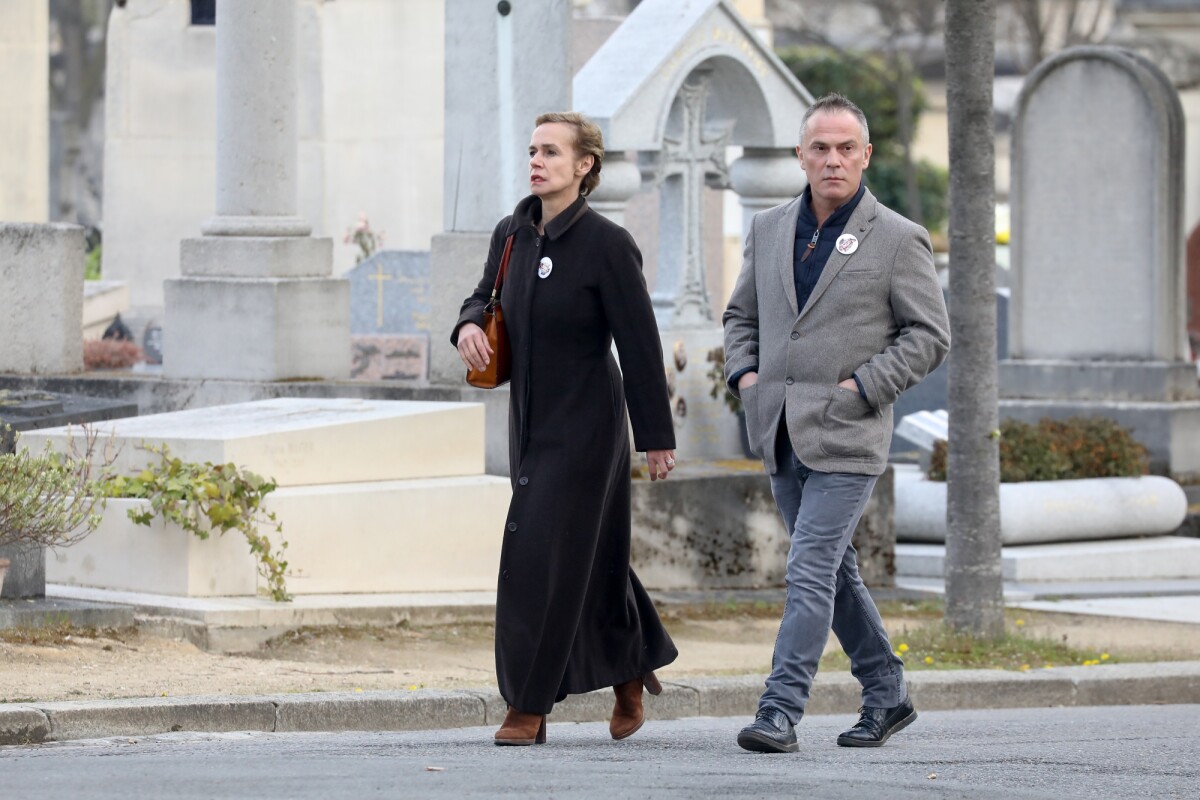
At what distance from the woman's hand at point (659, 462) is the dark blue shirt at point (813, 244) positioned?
567mm

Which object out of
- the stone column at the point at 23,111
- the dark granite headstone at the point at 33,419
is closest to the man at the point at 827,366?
the dark granite headstone at the point at 33,419

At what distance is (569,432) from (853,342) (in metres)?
0.84

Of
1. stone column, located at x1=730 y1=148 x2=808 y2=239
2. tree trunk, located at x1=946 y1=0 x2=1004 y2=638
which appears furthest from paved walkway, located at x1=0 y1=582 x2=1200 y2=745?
stone column, located at x1=730 y1=148 x2=808 y2=239

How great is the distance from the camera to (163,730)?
269 inches

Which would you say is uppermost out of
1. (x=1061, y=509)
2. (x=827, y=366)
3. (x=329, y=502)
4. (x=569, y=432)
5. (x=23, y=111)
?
(x=23, y=111)

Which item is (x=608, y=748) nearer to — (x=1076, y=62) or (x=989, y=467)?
(x=989, y=467)

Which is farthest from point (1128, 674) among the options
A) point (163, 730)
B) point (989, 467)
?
point (163, 730)

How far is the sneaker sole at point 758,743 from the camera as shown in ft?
19.9

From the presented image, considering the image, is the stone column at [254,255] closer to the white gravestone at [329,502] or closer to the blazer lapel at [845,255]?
the white gravestone at [329,502]

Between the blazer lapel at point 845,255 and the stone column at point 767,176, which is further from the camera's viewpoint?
the stone column at point 767,176

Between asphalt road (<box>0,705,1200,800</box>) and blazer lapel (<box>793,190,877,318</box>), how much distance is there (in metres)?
1.29

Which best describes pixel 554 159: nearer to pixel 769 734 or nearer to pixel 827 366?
pixel 827 366

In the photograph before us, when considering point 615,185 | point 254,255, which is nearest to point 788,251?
point 615,185

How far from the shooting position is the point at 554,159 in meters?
6.30
